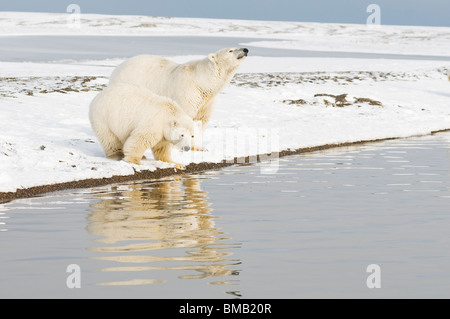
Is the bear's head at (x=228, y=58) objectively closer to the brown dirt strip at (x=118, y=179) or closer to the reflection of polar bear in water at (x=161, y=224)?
the brown dirt strip at (x=118, y=179)

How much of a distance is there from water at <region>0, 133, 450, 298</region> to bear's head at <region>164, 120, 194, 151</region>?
60 centimetres

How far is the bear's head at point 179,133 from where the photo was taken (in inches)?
547

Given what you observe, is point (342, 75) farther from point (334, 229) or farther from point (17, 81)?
point (334, 229)

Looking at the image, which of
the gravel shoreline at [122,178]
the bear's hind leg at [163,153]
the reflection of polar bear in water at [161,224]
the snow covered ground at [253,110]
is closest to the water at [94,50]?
the snow covered ground at [253,110]

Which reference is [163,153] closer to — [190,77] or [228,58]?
[190,77]

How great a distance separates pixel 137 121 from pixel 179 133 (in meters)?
0.78

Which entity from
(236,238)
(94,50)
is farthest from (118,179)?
(94,50)

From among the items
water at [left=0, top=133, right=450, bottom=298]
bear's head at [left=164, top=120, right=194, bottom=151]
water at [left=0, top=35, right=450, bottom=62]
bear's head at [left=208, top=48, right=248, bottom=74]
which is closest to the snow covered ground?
bear's head at [left=164, top=120, right=194, bottom=151]

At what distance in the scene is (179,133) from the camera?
13906 millimetres

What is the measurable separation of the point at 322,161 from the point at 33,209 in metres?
7.20

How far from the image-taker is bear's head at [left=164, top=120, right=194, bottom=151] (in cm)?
1389

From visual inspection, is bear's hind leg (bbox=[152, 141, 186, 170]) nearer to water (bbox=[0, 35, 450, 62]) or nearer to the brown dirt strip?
the brown dirt strip
